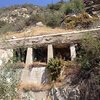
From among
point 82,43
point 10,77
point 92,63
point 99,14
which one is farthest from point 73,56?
point 99,14

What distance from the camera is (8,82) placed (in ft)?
44.4

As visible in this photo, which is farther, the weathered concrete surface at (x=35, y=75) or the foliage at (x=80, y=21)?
the foliage at (x=80, y=21)

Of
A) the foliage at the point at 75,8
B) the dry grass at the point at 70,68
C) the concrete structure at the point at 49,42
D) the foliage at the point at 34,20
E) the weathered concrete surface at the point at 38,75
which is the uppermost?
the foliage at the point at 75,8

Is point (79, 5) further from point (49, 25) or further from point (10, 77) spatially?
point (10, 77)

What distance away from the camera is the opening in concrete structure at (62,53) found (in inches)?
1031

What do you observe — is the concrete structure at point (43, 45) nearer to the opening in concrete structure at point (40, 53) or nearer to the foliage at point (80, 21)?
the opening in concrete structure at point (40, 53)

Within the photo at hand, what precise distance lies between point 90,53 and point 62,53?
14.5 feet

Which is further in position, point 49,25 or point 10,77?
point 49,25

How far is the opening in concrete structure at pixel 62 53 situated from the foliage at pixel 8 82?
38.8 feet

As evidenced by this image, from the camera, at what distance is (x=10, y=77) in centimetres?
1402

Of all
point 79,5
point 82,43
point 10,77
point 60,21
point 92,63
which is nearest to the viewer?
point 10,77

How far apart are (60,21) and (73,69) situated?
14.6m

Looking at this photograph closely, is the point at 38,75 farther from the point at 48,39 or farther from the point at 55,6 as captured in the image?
the point at 55,6

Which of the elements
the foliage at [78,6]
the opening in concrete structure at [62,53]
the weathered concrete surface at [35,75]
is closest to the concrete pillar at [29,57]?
the weathered concrete surface at [35,75]
